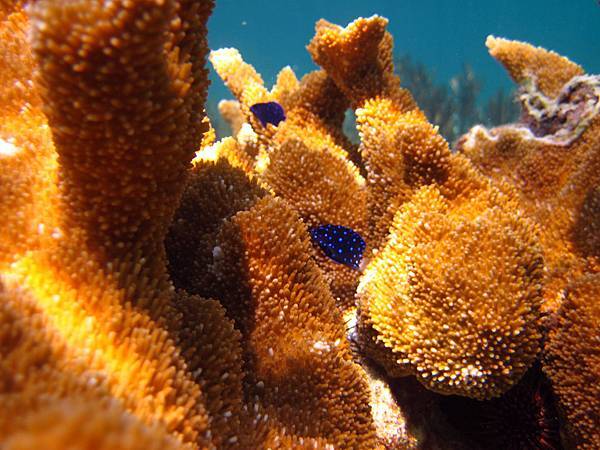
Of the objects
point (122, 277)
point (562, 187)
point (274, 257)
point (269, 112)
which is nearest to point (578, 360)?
point (562, 187)

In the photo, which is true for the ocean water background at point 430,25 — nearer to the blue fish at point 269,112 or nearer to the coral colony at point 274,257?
the blue fish at point 269,112

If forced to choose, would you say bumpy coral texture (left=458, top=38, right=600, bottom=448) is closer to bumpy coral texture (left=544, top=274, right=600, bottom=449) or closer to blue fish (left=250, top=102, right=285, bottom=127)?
bumpy coral texture (left=544, top=274, right=600, bottom=449)

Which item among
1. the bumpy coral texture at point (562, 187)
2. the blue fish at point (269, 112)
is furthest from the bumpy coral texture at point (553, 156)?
the blue fish at point (269, 112)

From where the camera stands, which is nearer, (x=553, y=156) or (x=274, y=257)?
(x=274, y=257)

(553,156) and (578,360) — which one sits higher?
(553,156)

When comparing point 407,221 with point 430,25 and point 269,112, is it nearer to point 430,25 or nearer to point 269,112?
point 269,112

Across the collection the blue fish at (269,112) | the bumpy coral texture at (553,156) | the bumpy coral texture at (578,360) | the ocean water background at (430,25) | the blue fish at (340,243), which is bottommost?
the bumpy coral texture at (578,360)
